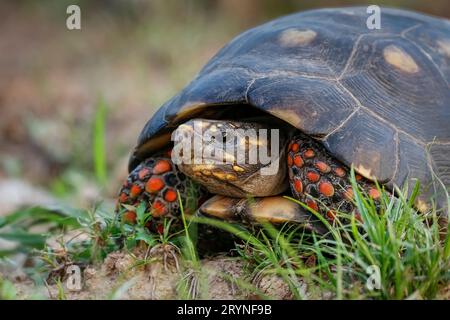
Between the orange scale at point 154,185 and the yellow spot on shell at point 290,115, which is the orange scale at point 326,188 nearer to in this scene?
the yellow spot on shell at point 290,115

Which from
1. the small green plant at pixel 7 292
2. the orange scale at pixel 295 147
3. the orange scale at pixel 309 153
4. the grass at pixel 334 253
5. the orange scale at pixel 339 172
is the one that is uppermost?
the orange scale at pixel 295 147

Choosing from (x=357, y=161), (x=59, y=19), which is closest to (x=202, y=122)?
(x=357, y=161)

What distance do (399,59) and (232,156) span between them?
1157 mm

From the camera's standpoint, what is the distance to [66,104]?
32.3 feet

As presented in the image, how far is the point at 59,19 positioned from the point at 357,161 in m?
11.5

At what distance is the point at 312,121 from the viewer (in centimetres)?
338

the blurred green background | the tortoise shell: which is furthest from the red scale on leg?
the blurred green background

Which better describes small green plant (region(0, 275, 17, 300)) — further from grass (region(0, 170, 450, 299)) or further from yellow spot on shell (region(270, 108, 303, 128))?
yellow spot on shell (region(270, 108, 303, 128))

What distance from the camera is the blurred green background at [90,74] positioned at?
779 centimetres

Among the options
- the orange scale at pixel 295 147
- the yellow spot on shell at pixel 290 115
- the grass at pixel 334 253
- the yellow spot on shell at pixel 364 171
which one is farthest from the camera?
the orange scale at pixel 295 147

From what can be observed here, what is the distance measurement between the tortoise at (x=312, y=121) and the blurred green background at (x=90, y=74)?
157 centimetres

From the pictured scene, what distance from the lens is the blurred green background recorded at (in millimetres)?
7789

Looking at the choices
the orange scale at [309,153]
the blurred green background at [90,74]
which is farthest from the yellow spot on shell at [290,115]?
the blurred green background at [90,74]
